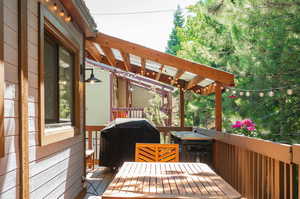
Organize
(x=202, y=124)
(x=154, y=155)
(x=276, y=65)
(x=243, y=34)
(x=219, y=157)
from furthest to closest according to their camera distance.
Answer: (x=202, y=124), (x=243, y=34), (x=276, y=65), (x=219, y=157), (x=154, y=155)

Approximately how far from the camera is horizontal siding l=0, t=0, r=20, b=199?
8.29 feet

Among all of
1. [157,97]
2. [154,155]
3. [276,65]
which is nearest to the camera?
[154,155]

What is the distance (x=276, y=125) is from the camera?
26.9 ft

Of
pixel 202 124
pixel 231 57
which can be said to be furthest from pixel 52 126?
pixel 202 124

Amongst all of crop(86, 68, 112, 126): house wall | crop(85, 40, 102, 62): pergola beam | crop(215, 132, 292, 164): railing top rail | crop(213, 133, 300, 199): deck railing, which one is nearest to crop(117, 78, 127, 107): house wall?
crop(86, 68, 112, 126): house wall

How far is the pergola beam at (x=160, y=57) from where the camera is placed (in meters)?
5.92

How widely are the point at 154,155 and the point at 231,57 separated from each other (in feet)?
21.4

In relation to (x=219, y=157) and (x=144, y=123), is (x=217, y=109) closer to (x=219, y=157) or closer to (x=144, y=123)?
(x=219, y=157)

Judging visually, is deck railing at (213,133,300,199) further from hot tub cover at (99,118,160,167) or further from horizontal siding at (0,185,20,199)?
horizontal siding at (0,185,20,199)

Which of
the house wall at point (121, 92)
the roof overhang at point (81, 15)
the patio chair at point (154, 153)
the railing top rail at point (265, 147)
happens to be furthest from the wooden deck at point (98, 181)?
the house wall at point (121, 92)

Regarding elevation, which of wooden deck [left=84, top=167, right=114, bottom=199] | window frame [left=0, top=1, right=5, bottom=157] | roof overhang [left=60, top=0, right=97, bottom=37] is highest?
roof overhang [left=60, top=0, right=97, bottom=37]

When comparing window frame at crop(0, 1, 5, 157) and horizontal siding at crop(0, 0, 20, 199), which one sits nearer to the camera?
window frame at crop(0, 1, 5, 157)

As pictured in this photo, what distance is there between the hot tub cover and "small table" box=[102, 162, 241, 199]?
10.8 feet

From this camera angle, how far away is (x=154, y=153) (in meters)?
4.58
